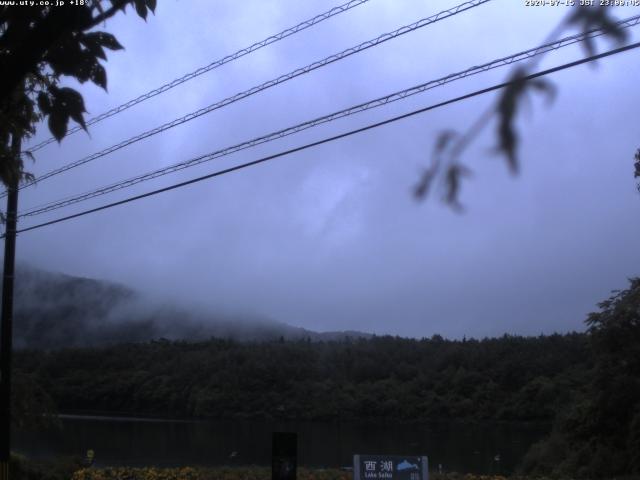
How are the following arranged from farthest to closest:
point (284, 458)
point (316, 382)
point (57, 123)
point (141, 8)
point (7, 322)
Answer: point (316, 382), point (7, 322), point (284, 458), point (141, 8), point (57, 123)

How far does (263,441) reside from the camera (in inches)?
1233

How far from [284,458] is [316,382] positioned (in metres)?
29.7

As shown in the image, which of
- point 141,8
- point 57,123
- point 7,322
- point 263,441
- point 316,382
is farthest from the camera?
point 316,382

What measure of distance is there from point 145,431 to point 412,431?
11732 mm

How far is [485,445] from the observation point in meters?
32.1

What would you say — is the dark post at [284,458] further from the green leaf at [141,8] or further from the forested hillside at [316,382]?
the forested hillside at [316,382]

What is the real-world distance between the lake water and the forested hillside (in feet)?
4.57

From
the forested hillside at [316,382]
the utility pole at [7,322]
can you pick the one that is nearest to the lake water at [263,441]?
the forested hillside at [316,382]

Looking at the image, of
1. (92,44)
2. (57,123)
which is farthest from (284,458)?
(92,44)

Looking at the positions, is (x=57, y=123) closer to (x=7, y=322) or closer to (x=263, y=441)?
(x=7, y=322)

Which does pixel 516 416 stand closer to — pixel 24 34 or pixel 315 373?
pixel 315 373

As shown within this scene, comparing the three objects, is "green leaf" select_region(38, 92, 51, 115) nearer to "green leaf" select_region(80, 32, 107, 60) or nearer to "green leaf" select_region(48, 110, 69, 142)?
"green leaf" select_region(48, 110, 69, 142)

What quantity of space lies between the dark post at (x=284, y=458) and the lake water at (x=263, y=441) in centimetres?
1292

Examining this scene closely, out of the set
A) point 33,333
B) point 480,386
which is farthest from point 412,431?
point 33,333
